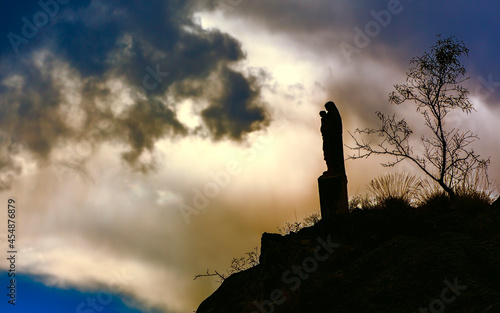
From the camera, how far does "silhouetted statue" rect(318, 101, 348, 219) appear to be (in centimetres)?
1305

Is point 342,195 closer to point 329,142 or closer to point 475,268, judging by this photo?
point 329,142

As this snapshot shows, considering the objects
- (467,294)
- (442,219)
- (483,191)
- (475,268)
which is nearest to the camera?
(467,294)

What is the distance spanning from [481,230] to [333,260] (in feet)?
10.1

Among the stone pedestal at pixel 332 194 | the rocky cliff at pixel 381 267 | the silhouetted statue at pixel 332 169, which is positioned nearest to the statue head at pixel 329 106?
the silhouetted statue at pixel 332 169

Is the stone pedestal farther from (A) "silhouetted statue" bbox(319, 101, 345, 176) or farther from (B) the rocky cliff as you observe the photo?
(B) the rocky cliff

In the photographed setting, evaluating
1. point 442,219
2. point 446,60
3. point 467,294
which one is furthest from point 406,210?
point 446,60

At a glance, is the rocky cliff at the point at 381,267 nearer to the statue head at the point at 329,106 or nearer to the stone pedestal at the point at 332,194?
the stone pedestal at the point at 332,194

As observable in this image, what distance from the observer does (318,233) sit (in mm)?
Answer: 11562

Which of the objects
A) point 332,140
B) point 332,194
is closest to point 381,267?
point 332,194

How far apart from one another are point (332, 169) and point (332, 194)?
0.92 metres

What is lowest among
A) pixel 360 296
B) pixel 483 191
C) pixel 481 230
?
pixel 360 296

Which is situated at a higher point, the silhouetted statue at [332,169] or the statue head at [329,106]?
the statue head at [329,106]

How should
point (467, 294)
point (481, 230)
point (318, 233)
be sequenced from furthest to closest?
point (318, 233), point (481, 230), point (467, 294)

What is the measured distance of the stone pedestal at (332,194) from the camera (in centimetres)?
1298
